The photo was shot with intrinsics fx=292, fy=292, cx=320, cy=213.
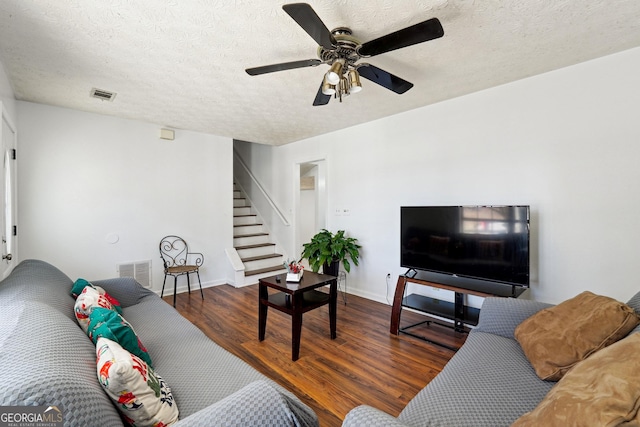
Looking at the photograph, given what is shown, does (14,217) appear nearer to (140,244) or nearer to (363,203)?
(140,244)

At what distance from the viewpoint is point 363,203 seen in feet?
13.3

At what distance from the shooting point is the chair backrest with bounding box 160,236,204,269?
4.18m

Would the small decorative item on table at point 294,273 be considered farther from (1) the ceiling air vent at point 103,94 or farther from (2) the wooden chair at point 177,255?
(1) the ceiling air vent at point 103,94

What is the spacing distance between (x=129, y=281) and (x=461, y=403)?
2686mm

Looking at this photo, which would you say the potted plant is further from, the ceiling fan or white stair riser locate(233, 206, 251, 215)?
white stair riser locate(233, 206, 251, 215)

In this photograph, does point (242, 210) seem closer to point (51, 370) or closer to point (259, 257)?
point (259, 257)

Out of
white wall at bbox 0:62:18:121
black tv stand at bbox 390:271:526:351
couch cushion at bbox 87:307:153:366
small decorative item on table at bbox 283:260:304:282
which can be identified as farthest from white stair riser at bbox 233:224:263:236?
couch cushion at bbox 87:307:153:366

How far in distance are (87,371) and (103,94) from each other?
3.05m

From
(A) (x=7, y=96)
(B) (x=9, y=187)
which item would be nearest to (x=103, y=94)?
(A) (x=7, y=96)

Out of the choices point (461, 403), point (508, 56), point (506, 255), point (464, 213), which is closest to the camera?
point (461, 403)

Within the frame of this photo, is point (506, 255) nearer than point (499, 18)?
No

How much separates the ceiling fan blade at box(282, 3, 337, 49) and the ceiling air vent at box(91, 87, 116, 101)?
8.13 feet

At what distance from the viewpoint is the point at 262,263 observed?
5.12 meters

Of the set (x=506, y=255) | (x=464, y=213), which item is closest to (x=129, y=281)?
(x=464, y=213)
